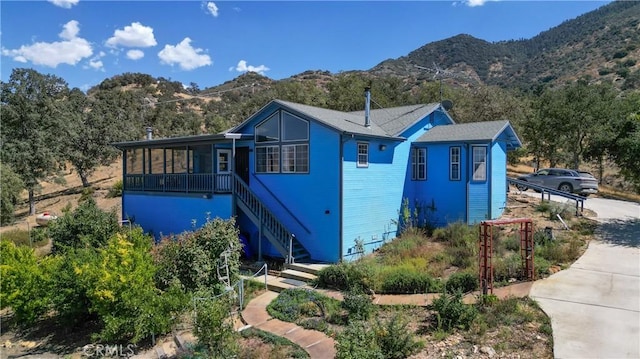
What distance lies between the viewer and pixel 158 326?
936 centimetres

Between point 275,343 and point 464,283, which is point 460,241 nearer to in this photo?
point 464,283

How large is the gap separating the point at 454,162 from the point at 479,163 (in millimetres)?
960

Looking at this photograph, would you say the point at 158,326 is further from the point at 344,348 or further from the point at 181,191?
the point at 181,191

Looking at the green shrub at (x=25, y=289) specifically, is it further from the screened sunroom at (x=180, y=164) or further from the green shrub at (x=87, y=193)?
the green shrub at (x=87, y=193)

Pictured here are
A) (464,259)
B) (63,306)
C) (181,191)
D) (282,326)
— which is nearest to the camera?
(282,326)

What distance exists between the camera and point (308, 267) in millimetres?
13227

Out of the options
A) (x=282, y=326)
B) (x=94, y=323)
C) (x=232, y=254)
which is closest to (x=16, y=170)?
(x=94, y=323)

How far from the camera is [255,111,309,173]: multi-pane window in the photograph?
15.0 metres

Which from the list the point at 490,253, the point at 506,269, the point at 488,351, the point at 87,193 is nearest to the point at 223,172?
the point at 490,253

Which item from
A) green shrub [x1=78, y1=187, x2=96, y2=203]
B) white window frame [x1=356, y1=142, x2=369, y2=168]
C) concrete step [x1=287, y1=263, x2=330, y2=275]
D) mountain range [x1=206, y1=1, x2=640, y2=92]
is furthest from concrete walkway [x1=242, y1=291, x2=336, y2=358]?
mountain range [x1=206, y1=1, x2=640, y2=92]

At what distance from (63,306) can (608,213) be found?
21792 mm

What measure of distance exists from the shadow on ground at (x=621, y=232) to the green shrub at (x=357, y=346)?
446 inches

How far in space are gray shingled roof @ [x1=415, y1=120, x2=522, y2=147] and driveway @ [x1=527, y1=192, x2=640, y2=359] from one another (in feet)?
17.4

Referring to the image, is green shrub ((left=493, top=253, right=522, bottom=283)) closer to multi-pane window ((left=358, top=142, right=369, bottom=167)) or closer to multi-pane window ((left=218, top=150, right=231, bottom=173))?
multi-pane window ((left=358, top=142, right=369, bottom=167))
